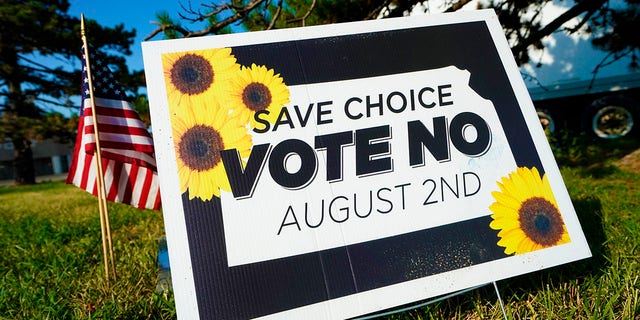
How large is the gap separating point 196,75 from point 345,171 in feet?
2.33

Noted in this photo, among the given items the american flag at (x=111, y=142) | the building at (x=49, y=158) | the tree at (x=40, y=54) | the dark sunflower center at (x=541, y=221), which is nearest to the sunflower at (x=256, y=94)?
the american flag at (x=111, y=142)

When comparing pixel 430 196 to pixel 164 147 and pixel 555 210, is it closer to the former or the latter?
pixel 555 210

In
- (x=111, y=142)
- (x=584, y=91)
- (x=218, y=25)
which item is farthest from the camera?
(x=584, y=91)

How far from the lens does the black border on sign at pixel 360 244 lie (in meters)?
1.45

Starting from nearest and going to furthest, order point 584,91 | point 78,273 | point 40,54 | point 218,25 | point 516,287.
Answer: point 516,287 → point 78,273 → point 218,25 → point 584,91 → point 40,54

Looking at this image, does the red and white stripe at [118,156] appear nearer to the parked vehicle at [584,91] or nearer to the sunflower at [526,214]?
the sunflower at [526,214]

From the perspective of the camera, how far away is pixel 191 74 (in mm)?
1665

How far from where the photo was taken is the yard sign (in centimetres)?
149

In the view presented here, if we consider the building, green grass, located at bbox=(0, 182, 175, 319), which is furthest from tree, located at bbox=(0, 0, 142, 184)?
the building

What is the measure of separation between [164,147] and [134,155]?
763mm

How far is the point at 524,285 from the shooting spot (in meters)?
1.94

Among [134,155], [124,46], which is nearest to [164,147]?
[134,155]

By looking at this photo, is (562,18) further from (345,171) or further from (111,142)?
(111,142)

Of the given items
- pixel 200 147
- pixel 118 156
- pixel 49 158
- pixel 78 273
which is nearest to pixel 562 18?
pixel 200 147
